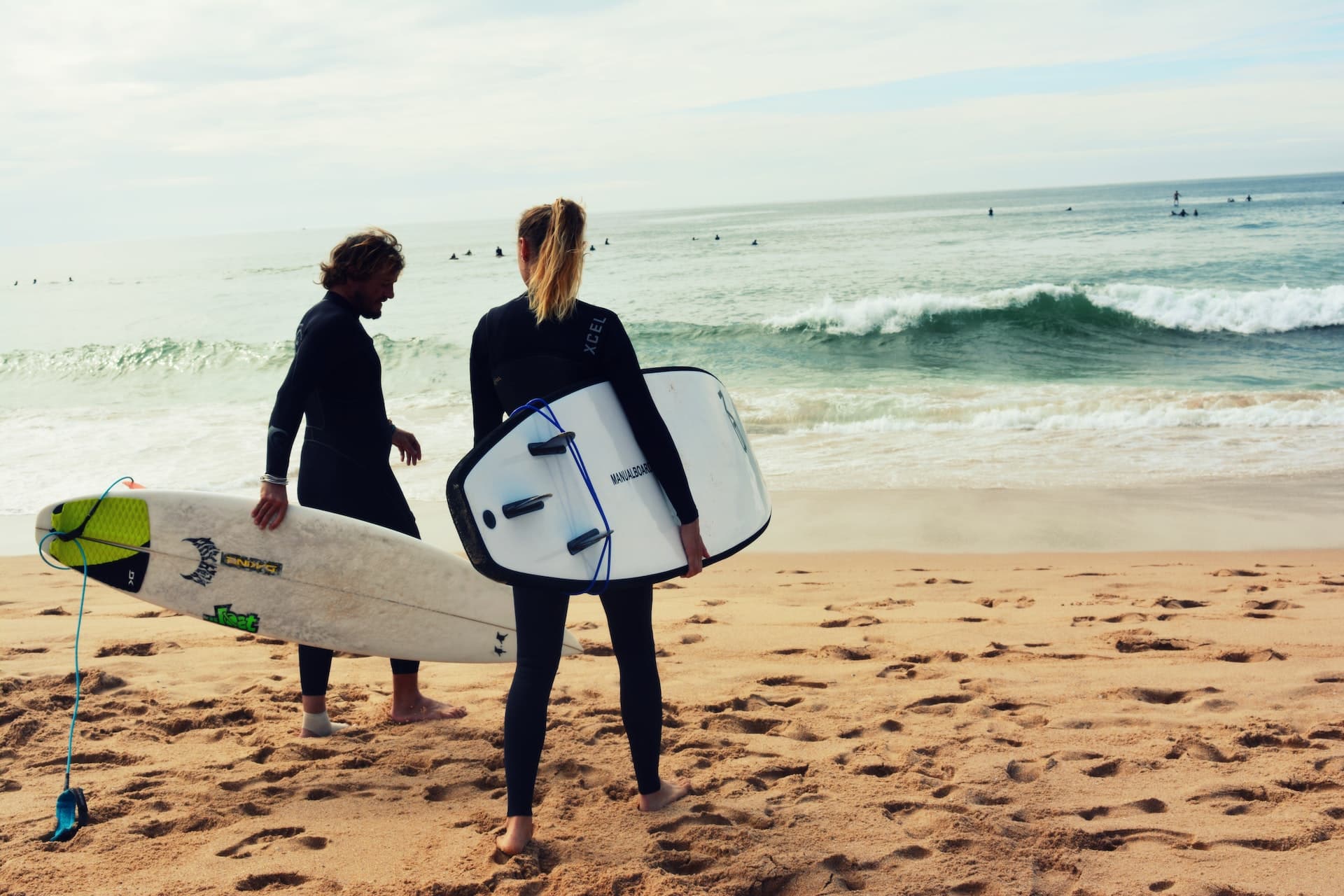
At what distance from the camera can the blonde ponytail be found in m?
1.95

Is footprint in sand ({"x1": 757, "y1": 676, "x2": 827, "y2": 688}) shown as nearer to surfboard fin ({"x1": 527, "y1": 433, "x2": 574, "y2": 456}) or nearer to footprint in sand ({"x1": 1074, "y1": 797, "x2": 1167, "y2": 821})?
footprint in sand ({"x1": 1074, "y1": 797, "x2": 1167, "y2": 821})

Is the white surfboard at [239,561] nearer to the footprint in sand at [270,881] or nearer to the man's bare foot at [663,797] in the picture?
the footprint in sand at [270,881]

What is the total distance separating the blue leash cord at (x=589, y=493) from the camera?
6.71ft

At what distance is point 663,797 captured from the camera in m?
2.39

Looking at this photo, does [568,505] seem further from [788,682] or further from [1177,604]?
[1177,604]

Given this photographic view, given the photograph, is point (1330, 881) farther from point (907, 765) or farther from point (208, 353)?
point (208, 353)

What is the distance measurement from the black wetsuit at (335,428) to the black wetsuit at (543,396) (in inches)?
28.6

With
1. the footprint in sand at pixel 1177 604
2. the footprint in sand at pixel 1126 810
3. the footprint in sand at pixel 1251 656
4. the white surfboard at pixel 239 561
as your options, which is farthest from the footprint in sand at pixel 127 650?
the footprint in sand at pixel 1177 604

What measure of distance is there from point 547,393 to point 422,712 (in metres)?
1.53

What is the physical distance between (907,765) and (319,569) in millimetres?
1950

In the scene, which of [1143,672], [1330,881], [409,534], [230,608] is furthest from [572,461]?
[1143,672]

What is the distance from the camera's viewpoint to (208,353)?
52.3 feet

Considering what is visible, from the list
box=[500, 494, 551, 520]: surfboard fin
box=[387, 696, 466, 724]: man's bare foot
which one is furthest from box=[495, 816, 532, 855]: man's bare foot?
box=[387, 696, 466, 724]: man's bare foot

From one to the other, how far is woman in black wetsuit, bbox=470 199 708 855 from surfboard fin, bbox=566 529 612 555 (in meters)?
0.12
